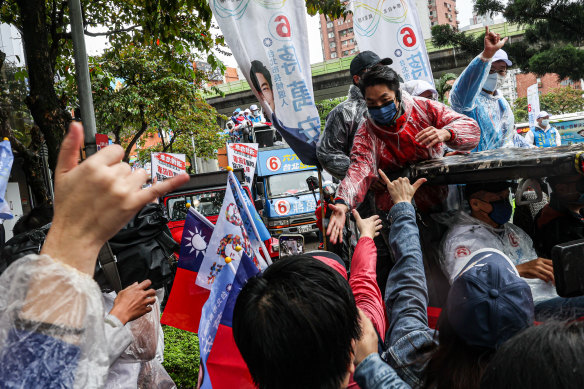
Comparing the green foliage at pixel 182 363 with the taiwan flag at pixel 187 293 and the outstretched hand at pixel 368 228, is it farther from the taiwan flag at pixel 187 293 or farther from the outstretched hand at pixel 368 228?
the outstretched hand at pixel 368 228

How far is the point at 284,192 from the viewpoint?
1288 centimetres

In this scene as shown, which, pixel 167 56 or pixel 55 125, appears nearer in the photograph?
pixel 55 125

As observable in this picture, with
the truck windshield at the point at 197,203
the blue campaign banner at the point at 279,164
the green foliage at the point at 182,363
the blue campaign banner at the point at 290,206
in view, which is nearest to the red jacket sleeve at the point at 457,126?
the green foliage at the point at 182,363

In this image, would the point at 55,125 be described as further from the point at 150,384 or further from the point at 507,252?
the point at 507,252

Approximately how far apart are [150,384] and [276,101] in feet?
6.70

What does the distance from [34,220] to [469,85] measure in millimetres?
2855

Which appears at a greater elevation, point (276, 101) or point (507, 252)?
point (276, 101)

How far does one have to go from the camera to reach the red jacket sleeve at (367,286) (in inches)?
67.6

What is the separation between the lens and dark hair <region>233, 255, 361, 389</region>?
124cm

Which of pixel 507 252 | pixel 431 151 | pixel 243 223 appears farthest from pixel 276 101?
pixel 507 252

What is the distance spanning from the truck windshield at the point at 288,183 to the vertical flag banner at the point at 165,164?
8.51 feet

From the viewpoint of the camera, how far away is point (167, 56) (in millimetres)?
7434

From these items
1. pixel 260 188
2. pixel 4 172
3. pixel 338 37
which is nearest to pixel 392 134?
pixel 4 172

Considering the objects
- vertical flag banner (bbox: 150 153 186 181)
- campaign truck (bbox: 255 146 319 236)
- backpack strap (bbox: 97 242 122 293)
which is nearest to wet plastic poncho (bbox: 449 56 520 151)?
backpack strap (bbox: 97 242 122 293)
